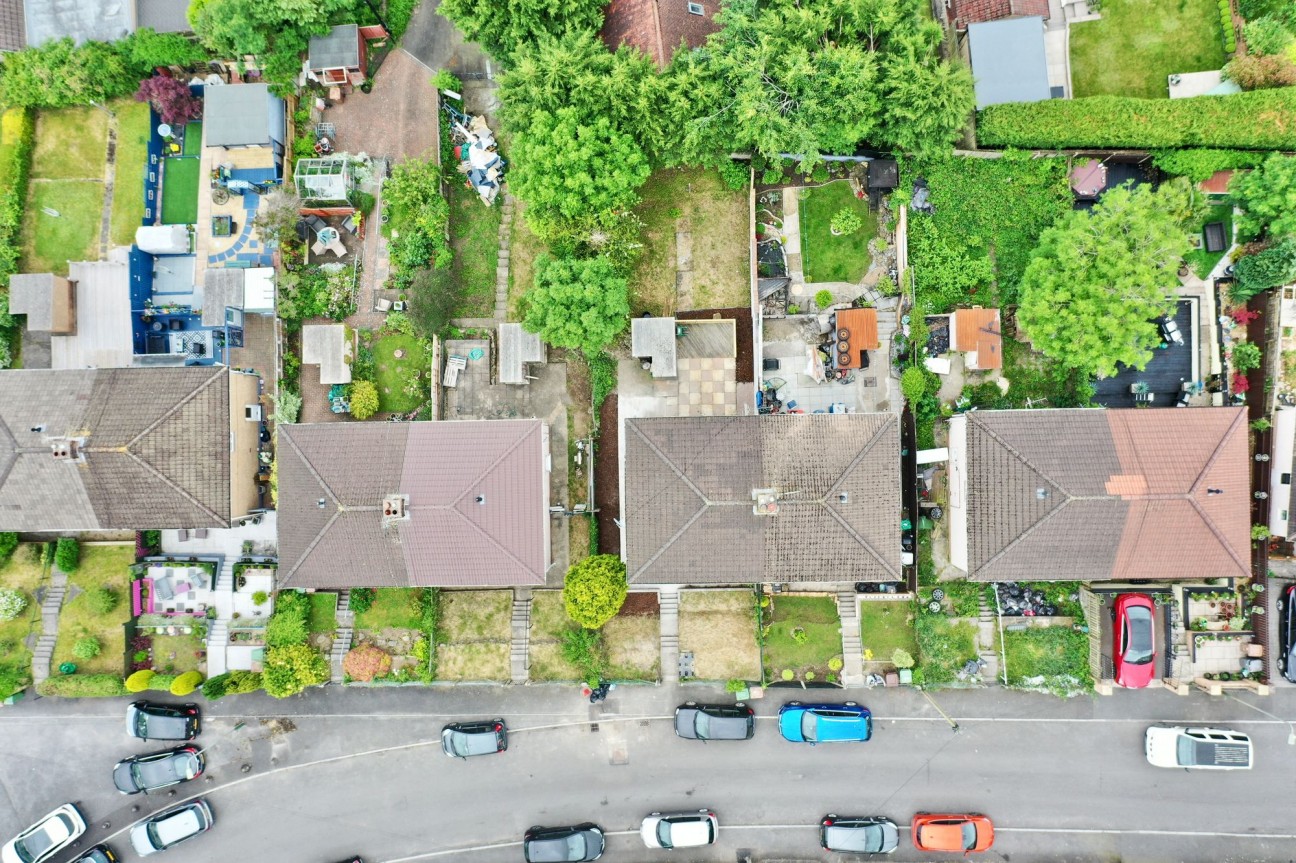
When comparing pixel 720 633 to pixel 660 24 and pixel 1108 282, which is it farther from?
pixel 660 24

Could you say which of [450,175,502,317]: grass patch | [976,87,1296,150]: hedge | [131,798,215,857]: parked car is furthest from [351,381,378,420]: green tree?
[976,87,1296,150]: hedge

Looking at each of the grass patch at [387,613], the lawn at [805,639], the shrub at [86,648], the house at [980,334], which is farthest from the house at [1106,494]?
the shrub at [86,648]

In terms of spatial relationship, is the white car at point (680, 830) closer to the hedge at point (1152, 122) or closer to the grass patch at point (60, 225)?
the hedge at point (1152, 122)

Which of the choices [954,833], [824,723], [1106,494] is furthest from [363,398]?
[954,833]

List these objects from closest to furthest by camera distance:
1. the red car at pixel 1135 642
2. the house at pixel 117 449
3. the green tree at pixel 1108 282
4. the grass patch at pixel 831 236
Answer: the green tree at pixel 1108 282 < the house at pixel 117 449 < the red car at pixel 1135 642 < the grass patch at pixel 831 236

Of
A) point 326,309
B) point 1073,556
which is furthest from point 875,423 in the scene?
point 326,309

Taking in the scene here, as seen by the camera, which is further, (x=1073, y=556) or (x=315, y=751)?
(x=315, y=751)

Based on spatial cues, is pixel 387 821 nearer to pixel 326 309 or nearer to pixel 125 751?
pixel 125 751
